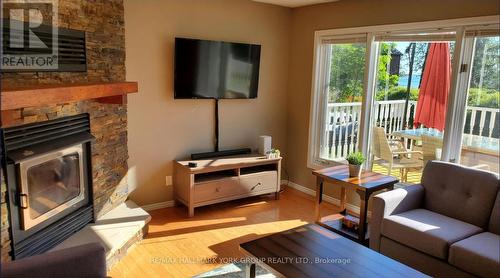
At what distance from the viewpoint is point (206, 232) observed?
11.6 feet

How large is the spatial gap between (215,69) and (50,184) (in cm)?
208

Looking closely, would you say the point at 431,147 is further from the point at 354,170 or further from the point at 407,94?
the point at 354,170

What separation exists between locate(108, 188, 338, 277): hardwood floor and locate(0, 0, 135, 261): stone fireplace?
53 centimetres

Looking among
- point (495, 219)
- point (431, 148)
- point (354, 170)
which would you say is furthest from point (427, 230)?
point (431, 148)

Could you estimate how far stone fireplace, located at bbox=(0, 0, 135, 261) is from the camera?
2348 mm

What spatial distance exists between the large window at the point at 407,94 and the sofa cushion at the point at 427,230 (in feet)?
2.22

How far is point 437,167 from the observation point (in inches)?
125

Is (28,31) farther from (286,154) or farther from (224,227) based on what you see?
(286,154)

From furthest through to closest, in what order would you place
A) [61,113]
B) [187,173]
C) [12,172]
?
[187,173] → [61,113] → [12,172]

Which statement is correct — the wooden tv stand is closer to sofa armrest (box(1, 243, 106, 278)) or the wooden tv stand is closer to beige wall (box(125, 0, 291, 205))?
beige wall (box(125, 0, 291, 205))

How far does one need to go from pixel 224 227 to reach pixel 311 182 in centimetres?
151

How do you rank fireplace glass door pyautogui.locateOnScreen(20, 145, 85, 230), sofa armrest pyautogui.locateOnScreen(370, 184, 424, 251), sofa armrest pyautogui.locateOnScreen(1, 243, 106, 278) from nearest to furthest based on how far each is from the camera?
sofa armrest pyautogui.locateOnScreen(1, 243, 106, 278) < fireplace glass door pyautogui.locateOnScreen(20, 145, 85, 230) < sofa armrest pyautogui.locateOnScreen(370, 184, 424, 251)

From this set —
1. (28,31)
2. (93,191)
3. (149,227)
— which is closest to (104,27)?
(28,31)

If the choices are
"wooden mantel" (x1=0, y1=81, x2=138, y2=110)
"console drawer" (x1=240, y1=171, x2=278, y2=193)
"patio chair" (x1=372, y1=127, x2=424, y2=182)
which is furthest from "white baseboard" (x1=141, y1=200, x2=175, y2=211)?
"patio chair" (x1=372, y1=127, x2=424, y2=182)
